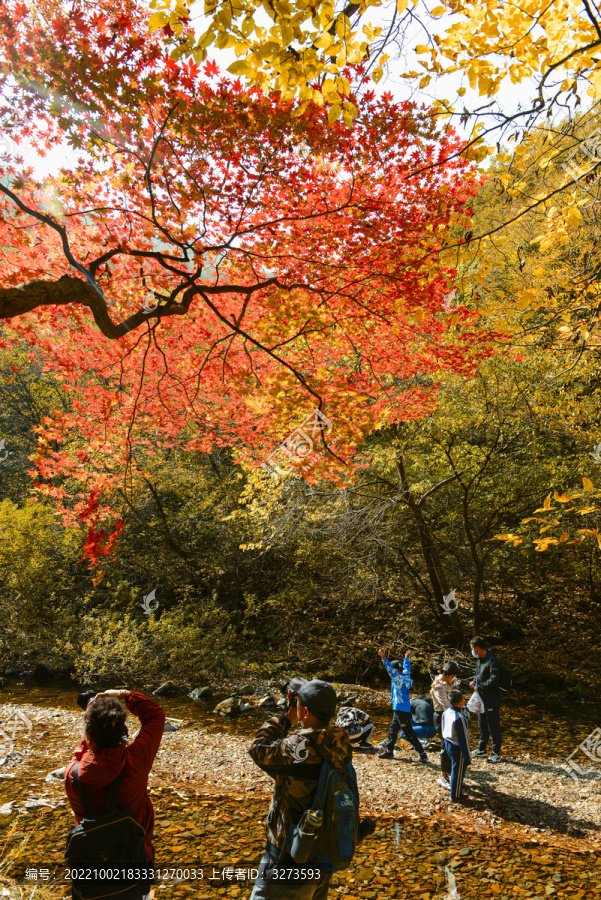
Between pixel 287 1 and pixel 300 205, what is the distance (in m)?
3.63

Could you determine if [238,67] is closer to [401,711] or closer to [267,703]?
[401,711]

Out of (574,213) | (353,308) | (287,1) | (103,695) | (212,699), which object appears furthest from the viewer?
(212,699)

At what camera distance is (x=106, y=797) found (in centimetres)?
205

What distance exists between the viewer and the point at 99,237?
17.9 ft

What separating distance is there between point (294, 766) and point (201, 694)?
332 inches

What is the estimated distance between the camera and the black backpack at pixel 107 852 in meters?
1.96

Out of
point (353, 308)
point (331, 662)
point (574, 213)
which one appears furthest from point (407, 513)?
point (574, 213)

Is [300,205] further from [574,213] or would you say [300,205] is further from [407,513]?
[407,513]

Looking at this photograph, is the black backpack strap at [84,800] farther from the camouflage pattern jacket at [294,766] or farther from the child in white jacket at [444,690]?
the child in white jacket at [444,690]

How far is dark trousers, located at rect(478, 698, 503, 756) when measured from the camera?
6.17 metres

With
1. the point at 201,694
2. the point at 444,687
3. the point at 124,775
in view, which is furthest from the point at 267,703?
the point at 124,775

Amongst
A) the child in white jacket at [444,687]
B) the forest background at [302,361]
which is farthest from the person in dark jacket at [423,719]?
the forest background at [302,361]

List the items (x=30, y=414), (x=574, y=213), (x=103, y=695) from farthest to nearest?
1. (x=30, y=414)
2. (x=574, y=213)
3. (x=103, y=695)

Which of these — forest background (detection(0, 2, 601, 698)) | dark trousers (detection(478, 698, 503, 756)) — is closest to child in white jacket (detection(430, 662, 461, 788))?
dark trousers (detection(478, 698, 503, 756))
